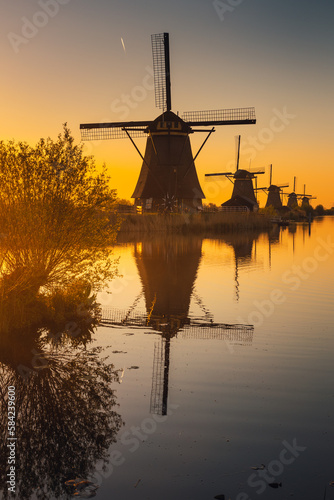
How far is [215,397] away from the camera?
24.8 feet

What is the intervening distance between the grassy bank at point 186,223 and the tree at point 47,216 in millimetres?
32082

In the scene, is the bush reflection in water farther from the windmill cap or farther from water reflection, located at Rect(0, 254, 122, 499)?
the windmill cap

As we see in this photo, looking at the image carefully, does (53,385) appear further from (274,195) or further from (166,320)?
(274,195)

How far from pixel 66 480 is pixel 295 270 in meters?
21.1

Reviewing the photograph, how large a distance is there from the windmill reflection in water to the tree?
6.22ft

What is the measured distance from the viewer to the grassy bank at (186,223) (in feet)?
153

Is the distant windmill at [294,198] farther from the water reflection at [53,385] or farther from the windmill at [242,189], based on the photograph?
the water reflection at [53,385]

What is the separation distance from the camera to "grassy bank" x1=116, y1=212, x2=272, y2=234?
4666 centimetres

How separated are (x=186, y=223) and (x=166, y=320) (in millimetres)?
36497

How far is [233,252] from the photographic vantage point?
114ft

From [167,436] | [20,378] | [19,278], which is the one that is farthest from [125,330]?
[167,436]

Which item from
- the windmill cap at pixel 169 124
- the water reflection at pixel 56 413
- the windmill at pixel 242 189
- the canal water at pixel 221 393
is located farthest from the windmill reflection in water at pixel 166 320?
the windmill at pixel 242 189

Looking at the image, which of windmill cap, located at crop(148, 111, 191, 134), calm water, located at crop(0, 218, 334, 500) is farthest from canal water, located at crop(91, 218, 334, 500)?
windmill cap, located at crop(148, 111, 191, 134)

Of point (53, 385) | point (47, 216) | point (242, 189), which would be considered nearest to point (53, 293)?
point (47, 216)
